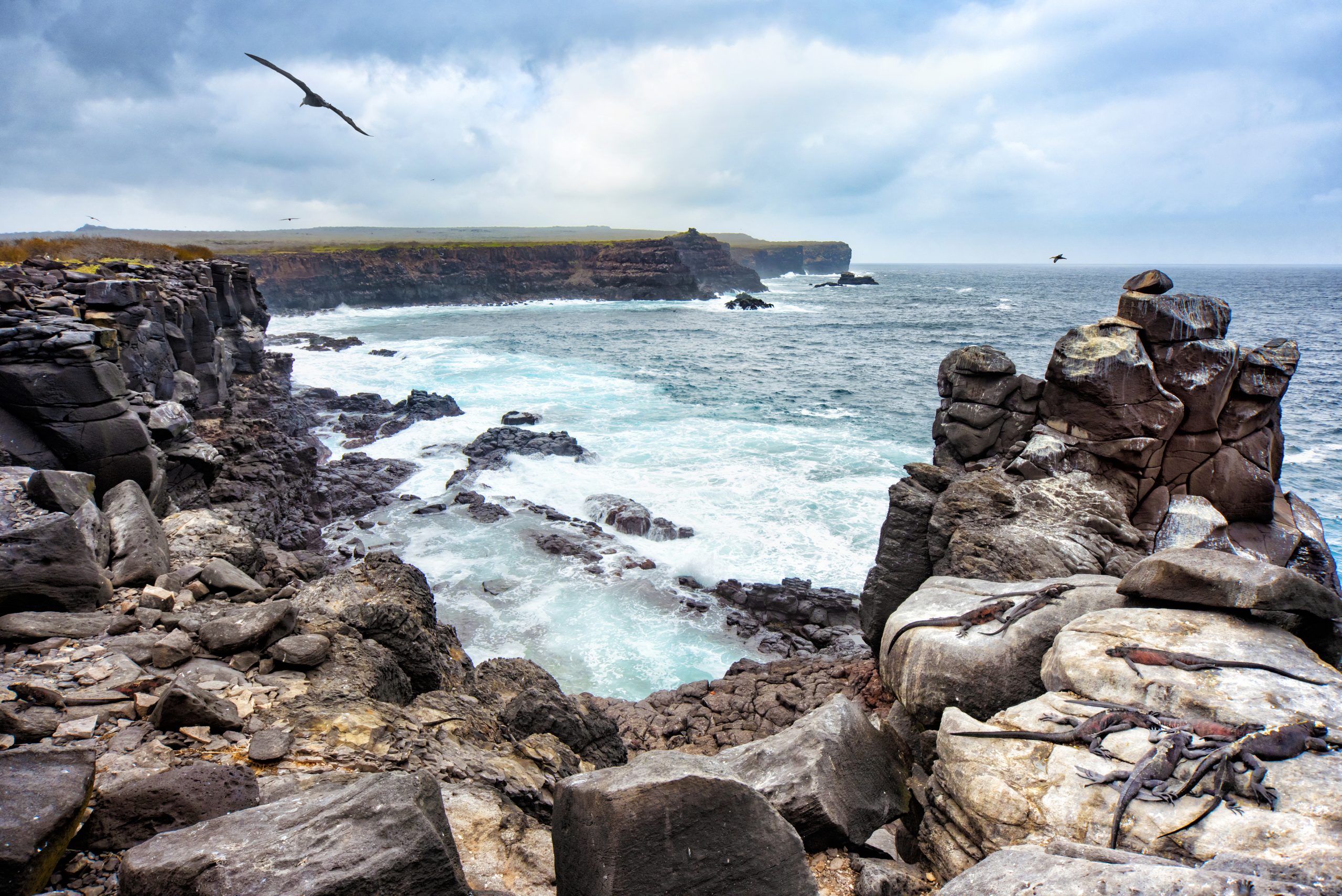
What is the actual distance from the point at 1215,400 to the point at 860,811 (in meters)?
9.37

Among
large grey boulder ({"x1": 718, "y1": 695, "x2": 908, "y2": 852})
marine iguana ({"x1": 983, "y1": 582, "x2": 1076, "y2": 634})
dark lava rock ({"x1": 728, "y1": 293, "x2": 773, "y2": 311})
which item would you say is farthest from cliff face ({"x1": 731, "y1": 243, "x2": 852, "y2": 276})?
large grey boulder ({"x1": 718, "y1": 695, "x2": 908, "y2": 852})

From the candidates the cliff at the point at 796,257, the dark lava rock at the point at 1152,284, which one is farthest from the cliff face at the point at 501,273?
the dark lava rock at the point at 1152,284

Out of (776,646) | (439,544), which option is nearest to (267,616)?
(776,646)

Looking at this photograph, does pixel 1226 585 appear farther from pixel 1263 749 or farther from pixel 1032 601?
pixel 1263 749

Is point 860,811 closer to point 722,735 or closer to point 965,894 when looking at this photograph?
point 965,894

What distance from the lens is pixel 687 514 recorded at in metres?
20.2

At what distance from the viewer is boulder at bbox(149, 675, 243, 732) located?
481 cm

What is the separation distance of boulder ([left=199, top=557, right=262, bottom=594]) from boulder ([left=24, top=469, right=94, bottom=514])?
4.47 feet

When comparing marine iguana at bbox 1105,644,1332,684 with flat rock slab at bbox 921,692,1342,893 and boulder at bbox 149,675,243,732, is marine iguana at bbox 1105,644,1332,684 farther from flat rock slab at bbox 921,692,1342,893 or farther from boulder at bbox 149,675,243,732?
boulder at bbox 149,675,243,732

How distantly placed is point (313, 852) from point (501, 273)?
102 meters

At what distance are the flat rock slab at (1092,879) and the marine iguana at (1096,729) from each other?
1586mm

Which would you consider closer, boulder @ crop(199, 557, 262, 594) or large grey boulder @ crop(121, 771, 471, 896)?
large grey boulder @ crop(121, 771, 471, 896)

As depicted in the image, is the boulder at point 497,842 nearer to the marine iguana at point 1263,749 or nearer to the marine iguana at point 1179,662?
the marine iguana at point 1263,749

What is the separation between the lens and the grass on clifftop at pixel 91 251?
23.5m
